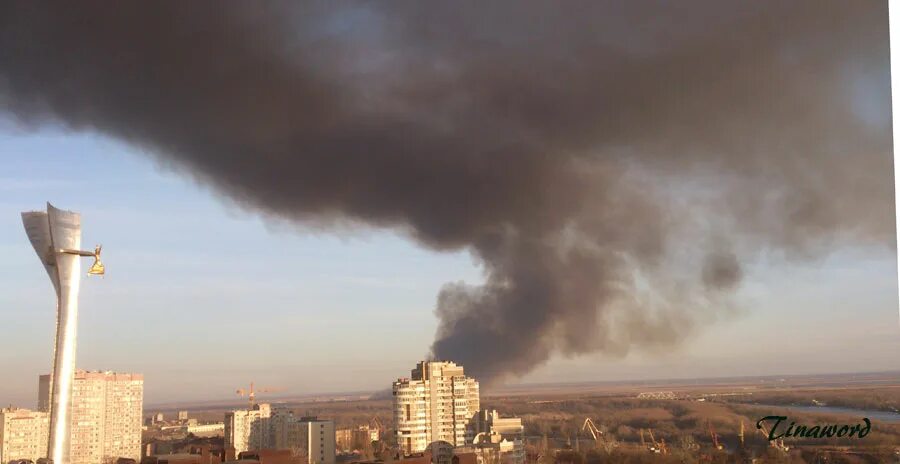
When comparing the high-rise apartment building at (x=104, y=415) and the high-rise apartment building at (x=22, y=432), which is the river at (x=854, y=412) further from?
the high-rise apartment building at (x=22, y=432)

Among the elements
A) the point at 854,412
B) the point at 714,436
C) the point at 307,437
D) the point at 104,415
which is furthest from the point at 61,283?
the point at 854,412

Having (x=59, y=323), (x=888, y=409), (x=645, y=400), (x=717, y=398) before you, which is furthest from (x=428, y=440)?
(x=59, y=323)

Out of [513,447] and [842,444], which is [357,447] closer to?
[513,447]

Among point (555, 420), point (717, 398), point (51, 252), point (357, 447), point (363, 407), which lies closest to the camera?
point (51, 252)

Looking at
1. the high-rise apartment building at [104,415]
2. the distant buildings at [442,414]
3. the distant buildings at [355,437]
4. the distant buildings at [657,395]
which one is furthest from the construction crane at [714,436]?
the high-rise apartment building at [104,415]

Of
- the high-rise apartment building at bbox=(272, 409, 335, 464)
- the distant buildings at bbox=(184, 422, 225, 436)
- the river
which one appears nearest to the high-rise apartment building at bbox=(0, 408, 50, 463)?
the high-rise apartment building at bbox=(272, 409, 335, 464)

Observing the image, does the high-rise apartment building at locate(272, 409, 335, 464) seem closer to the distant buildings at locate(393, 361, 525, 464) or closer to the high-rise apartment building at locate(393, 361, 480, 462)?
the distant buildings at locate(393, 361, 525, 464)

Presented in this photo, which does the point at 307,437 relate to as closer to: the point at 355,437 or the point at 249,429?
the point at 355,437
